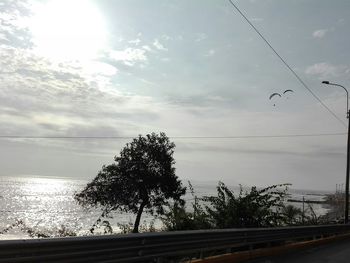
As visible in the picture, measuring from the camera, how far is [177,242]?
10.4m

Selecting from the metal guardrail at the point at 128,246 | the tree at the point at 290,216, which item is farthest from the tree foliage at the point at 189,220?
the metal guardrail at the point at 128,246

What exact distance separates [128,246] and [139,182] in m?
28.4

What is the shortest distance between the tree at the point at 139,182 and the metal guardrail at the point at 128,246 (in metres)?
22.7

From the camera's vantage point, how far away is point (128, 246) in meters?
8.80

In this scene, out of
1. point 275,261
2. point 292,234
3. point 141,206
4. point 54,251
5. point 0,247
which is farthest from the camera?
point 141,206

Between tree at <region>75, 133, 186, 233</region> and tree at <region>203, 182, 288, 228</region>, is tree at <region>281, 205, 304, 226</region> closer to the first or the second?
tree at <region>203, 182, 288, 228</region>

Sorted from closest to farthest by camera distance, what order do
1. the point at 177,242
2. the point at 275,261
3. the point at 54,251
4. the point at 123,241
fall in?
the point at 54,251, the point at 123,241, the point at 177,242, the point at 275,261

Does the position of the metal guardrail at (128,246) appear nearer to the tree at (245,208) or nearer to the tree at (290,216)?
the tree at (245,208)

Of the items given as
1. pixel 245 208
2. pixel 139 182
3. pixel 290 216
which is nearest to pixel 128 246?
pixel 245 208

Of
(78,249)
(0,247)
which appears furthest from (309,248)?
(0,247)

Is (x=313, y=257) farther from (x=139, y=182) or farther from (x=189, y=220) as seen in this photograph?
(x=139, y=182)

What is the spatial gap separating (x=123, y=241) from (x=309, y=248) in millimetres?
10545

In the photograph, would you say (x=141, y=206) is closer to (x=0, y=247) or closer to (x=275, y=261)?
(x=275, y=261)

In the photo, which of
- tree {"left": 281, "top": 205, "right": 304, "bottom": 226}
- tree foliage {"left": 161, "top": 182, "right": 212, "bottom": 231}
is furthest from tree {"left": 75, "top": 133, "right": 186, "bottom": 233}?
tree foliage {"left": 161, "top": 182, "right": 212, "bottom": 231}
